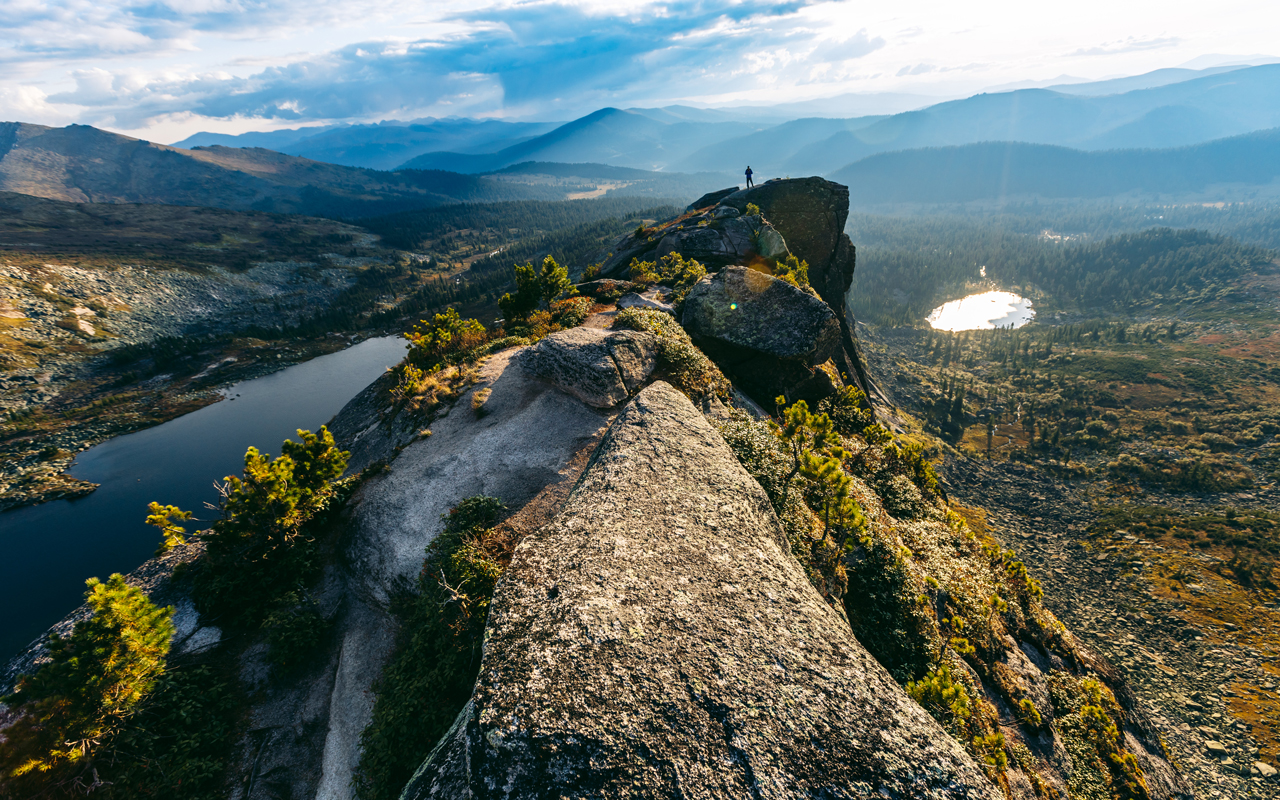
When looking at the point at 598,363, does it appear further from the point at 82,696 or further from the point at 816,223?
the point at 816,223

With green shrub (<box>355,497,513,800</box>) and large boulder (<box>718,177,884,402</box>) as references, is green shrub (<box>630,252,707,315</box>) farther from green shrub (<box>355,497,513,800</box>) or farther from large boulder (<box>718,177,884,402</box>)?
green shrub (<box>355,497,513,800</box>)

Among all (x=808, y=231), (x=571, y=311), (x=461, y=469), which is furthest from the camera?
(x=808, y=231)

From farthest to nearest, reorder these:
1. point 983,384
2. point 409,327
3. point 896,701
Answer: point 983,384 < point 409,327 < point 896,701

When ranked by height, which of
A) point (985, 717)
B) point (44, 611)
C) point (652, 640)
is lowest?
point (44, 611)

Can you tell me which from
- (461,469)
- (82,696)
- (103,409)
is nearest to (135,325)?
(103,409)

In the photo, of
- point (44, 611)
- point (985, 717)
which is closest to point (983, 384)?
point (985, 717)

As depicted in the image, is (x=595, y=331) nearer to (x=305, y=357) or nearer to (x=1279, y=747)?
(x=305, y=357)

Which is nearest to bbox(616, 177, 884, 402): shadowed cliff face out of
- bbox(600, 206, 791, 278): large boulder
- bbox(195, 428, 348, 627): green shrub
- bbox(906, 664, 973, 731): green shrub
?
bbox(600, 206, 791, 278): large boulder
